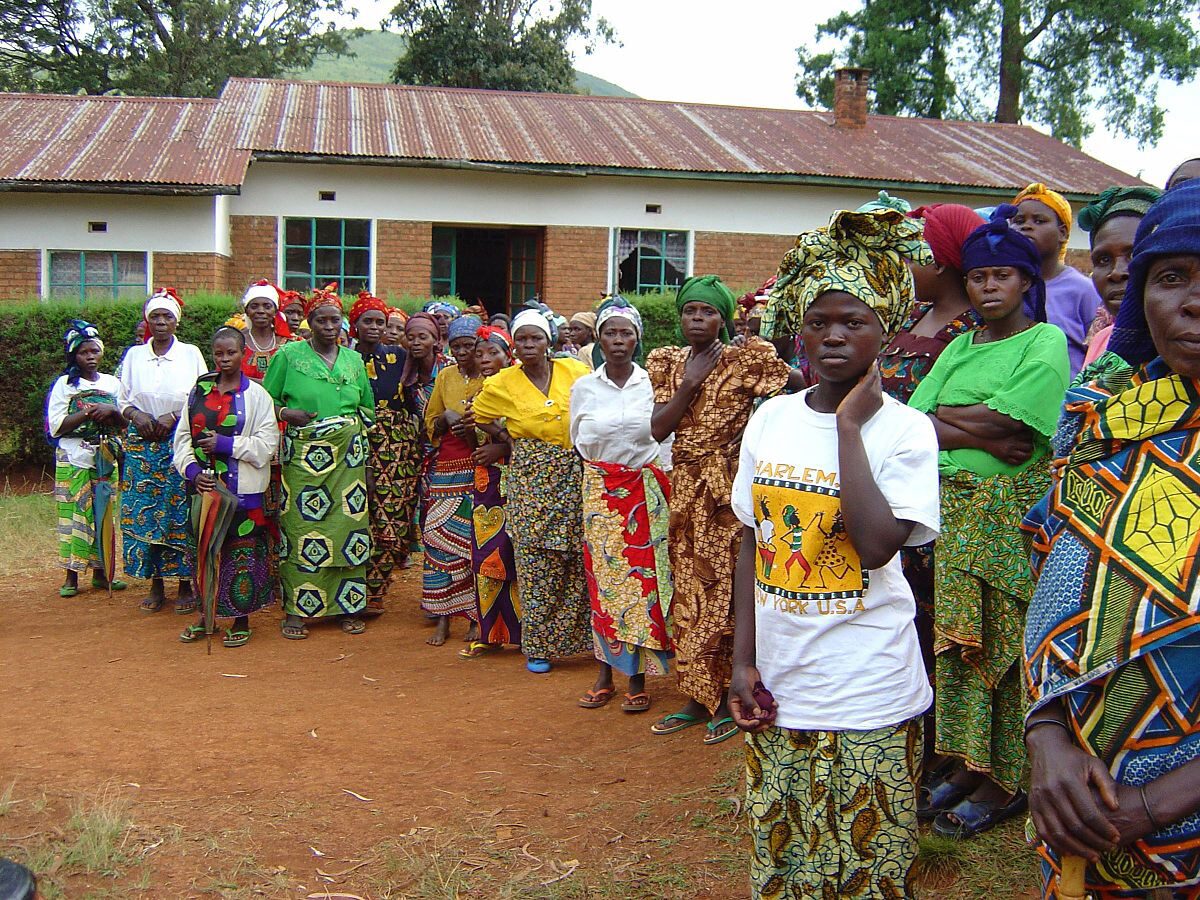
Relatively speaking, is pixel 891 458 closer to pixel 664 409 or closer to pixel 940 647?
pixel 940 647

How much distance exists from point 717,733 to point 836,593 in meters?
2.64

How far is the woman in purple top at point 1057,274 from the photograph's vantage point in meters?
4.33

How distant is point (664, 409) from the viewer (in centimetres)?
485

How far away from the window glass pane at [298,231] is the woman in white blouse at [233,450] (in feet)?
30.9

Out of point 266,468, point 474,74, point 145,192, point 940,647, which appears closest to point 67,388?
point 266,468

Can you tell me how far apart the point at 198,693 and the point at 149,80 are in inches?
960

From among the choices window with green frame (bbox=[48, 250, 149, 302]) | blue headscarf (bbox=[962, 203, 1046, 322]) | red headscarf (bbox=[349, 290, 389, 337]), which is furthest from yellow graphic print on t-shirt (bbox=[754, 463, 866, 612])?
window with green frame (bbox=[48, 250, 149, 302])

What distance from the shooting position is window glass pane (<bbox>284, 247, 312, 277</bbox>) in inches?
619

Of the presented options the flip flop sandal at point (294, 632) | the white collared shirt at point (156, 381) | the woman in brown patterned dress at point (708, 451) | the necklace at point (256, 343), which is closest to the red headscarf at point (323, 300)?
the necklace at point (256, 343)

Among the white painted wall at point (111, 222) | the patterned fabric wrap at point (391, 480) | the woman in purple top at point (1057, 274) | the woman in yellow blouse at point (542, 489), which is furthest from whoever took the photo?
the white painted wall at point (111, 222)

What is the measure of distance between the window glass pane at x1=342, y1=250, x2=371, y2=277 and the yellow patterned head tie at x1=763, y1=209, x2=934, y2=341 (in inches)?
549

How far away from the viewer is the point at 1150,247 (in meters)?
1.72

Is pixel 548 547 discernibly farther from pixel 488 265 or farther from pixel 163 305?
pixel 488 265

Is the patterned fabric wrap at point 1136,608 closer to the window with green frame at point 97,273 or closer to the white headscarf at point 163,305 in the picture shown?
the white headscarf at point 163,305
